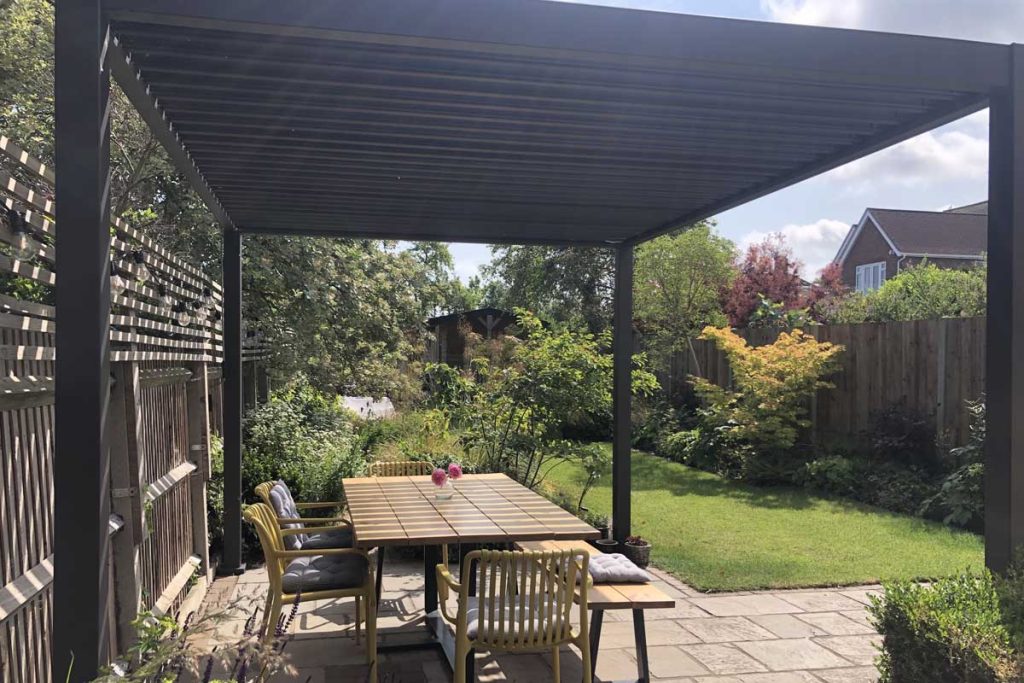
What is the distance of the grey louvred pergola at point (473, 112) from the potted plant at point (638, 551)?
9.61 feet

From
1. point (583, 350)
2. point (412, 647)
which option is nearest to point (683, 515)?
point (583, 350)

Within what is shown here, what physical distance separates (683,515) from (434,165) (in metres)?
5.24

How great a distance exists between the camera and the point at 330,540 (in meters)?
4.95

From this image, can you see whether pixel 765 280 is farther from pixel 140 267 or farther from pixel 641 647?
pixel 140 267

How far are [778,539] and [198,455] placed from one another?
16.2 ft

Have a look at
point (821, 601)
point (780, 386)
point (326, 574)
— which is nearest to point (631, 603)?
point (326, 574)

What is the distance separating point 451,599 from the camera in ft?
16.7

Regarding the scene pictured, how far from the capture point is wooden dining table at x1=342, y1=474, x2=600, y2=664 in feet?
12.3

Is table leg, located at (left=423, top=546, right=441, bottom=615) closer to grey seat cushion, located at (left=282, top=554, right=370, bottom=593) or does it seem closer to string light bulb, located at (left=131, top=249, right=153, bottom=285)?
grey seat cushion, located at (left=282, top=554, right=370, bottom=593)

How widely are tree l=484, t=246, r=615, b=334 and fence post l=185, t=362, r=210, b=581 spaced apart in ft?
47.0

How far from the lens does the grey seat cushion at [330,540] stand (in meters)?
4.86

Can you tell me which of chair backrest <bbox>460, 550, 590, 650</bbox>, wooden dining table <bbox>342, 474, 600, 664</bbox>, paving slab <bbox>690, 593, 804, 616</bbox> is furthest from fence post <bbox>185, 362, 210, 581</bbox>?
paving slab <bbox>690, 593, 804, 616</bbox>

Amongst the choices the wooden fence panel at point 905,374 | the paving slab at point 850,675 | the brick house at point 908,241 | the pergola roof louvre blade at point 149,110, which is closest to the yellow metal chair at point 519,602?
the paving slab at point 850,675

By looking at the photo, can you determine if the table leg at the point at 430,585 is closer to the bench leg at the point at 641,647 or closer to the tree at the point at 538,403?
the bench leg at the point at 641,647
